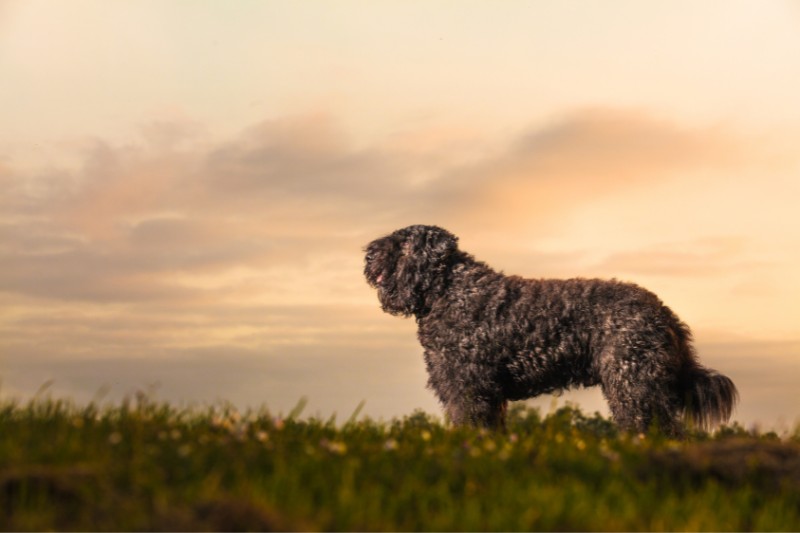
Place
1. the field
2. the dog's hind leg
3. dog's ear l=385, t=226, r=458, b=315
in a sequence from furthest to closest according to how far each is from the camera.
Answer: dog's ear l=385, t=226, r=458, b=315
the dog's hind leg
the field

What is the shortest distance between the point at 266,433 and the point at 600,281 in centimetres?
A: 467

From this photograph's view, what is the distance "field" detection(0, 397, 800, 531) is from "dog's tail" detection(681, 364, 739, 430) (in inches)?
77.4

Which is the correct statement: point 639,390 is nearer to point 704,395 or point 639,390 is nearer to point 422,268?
point 704,395

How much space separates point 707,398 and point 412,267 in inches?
150

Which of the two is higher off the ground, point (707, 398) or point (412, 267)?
point (412, 267)

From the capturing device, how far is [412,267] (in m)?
11.3

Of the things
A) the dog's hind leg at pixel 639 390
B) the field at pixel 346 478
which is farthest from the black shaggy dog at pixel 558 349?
the field at pixel 346 478

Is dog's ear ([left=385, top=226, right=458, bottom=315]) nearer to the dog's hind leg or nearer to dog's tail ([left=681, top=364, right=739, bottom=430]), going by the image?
the dog's hind leg

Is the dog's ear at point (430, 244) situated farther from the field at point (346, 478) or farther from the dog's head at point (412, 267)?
the field at point (346, 478)

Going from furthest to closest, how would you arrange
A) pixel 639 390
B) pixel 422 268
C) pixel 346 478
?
pixel 422 268 < pixel 639 390 < pixel 346 478

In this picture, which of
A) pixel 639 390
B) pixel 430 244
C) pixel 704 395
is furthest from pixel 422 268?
pixel 704 395

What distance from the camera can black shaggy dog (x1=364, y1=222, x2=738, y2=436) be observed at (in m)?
10.5

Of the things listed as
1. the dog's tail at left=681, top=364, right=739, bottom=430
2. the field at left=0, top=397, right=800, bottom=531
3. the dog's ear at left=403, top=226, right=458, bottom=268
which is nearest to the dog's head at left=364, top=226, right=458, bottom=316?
the dog's ear at left=403, top=226, right=458, bottom=268

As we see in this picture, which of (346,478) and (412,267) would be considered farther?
(412,267)
